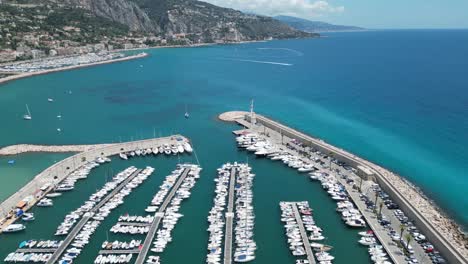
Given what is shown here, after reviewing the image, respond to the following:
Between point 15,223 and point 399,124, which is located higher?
point 399,124

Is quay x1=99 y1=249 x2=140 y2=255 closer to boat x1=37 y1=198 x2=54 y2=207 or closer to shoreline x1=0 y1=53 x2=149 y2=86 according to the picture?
boat x1=37 y1=198 x2=54 y2=207

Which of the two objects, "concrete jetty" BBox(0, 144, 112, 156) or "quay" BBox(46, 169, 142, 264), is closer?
"quay" BBox(46, 169, 142, 264)

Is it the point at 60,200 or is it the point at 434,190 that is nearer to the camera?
the point at 60,200

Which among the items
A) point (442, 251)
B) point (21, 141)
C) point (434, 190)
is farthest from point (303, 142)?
point (21, 141)

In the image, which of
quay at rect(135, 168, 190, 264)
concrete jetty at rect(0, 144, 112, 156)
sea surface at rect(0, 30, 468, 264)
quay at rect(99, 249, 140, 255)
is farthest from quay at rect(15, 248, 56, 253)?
concrete jetty at rect(0, 144, 112, 156)

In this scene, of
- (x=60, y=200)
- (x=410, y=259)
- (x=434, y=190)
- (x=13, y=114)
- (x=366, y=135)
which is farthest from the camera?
(x=13, y=114)

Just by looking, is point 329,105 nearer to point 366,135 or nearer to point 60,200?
point 366,135

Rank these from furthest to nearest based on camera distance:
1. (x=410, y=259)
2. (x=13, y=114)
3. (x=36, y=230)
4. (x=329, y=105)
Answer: (x=329, y=105) < (x=13, y=114) < (x=36, y=230) < (x=410, y=259)
